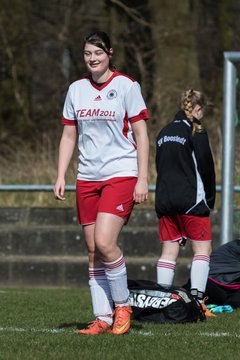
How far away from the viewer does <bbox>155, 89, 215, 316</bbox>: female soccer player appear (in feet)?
31.4

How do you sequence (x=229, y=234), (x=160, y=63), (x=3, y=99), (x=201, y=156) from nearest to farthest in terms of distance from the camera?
(x=201, y=156), (x=229, y=234), (x=160, y=63), (x=3, y=99)

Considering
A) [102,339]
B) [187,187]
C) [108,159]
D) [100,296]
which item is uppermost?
[108,159]

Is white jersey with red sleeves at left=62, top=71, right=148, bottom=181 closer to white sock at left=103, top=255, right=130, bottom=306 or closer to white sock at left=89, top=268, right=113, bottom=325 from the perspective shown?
white sock at left=103, top=255, right=130, bottom=306

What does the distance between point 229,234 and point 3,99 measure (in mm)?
12646

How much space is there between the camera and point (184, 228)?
973 cm

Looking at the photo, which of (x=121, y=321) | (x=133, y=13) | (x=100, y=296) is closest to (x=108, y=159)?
(x=100, y=296)

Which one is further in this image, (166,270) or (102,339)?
(166,270)

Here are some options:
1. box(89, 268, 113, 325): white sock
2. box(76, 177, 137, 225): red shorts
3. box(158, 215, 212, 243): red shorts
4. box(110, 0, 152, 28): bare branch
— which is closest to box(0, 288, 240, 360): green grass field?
box(89, 268, 113, 325): white sock

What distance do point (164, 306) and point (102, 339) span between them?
1.37 m

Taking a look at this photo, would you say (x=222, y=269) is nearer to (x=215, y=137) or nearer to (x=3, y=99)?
(x=215, y=137)

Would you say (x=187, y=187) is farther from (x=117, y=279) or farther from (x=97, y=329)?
(x=97, y=329)

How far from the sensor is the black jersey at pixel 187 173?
31.4 ft

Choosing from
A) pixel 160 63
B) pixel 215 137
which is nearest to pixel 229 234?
pixel 215 137

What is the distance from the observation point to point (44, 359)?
6.91 meters
